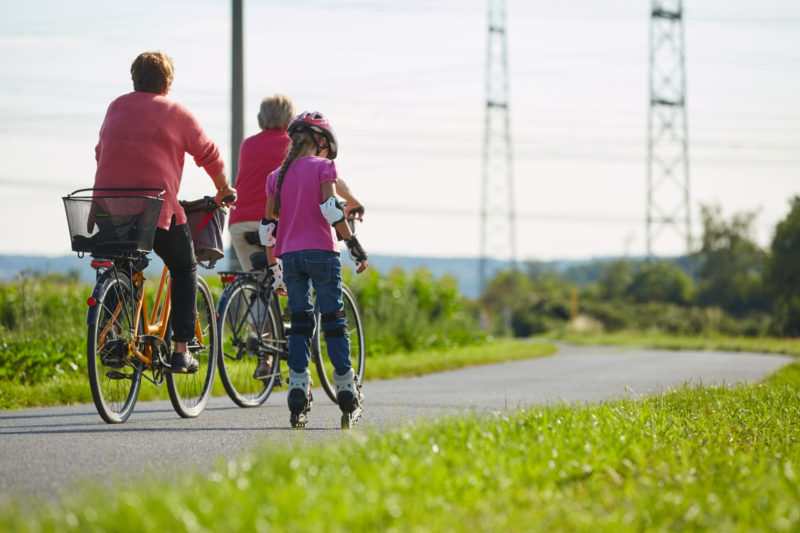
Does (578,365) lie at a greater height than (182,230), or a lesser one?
lesser

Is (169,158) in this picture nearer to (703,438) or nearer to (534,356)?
(703,438)

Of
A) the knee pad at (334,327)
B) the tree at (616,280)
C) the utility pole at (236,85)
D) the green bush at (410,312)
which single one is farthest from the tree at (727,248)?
the knee pad at (334,327)

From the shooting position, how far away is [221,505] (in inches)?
132

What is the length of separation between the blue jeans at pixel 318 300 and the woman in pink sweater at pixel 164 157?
74 cm

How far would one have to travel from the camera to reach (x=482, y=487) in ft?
13.1

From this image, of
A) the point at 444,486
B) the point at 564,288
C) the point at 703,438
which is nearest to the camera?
the point at 444,486

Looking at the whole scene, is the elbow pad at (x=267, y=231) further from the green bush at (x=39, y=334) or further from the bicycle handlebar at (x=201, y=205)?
the green bush at (x=39, y=334)

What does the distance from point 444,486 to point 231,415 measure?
152 inches

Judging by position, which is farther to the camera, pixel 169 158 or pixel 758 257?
pixel 758 257

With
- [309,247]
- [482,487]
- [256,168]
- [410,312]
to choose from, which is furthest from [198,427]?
[410,312]

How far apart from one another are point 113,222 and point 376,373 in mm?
6554

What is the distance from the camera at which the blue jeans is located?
6.48m

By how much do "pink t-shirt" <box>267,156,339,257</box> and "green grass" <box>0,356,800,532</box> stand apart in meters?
1.60

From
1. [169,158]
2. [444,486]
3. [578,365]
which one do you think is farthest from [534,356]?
[444,486]
